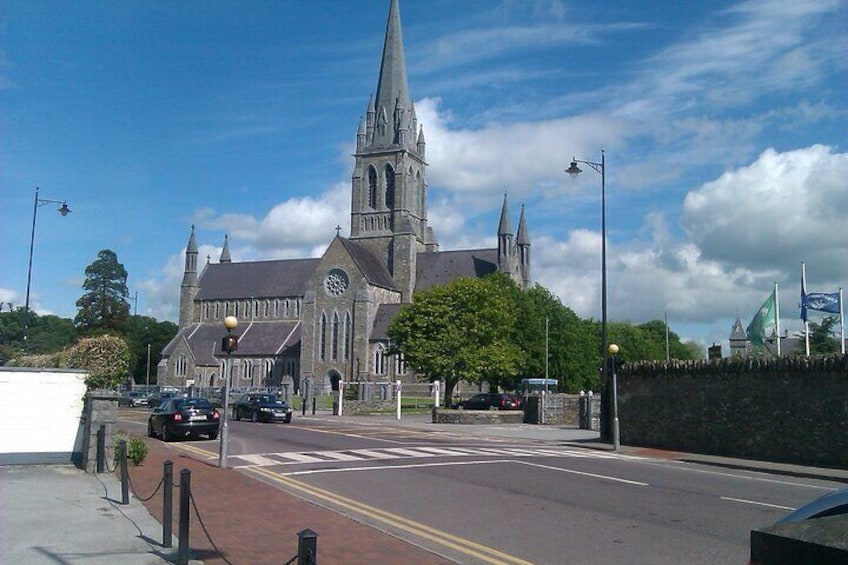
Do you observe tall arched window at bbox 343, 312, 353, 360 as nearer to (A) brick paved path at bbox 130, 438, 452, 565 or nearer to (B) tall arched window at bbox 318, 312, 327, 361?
(B) tall arched window at bbox 318, 312, 327, 361

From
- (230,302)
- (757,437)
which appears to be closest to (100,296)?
(230,302)

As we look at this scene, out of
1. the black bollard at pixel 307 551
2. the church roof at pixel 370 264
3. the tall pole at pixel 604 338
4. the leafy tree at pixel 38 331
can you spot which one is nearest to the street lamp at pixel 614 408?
the tall pole at pixel 604 338

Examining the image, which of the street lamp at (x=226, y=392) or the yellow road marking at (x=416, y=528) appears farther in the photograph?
the street lamp at (x=226, y=392)

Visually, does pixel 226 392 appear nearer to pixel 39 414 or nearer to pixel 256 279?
pixel 39 414

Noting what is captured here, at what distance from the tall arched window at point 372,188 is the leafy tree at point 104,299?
→ 35179 millimetres

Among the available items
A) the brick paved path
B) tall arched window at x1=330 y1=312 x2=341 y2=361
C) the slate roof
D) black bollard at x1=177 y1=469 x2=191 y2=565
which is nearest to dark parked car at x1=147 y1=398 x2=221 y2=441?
the brick paved path

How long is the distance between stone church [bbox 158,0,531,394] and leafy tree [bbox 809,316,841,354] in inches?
2135

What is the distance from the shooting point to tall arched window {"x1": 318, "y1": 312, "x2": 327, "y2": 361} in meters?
93.1

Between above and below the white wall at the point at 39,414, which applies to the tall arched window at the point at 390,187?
above

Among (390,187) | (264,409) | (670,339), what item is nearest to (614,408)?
(264,409)

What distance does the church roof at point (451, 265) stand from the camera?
9850 centimetres

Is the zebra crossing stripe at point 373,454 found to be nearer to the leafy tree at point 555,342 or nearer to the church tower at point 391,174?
the leafy tree at point 555,342

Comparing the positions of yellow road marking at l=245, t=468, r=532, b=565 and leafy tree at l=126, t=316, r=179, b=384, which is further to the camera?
leafy tree at l=126, t=316, r=179, b=384

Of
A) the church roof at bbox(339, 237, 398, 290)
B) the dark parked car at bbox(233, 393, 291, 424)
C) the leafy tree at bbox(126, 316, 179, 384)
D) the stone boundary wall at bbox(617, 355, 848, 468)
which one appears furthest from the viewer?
the leafy tree at bbox(126, 316, 179, 384)
